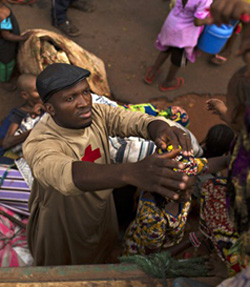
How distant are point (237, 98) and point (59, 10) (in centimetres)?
421

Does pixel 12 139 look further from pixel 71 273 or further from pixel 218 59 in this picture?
pixel 218 59

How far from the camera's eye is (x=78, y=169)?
1285 millimetres

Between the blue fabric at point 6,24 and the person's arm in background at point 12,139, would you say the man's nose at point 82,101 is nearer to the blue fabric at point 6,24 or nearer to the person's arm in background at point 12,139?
the person's arm in background at point 12,139

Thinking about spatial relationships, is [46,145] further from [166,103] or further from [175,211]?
[166,103]

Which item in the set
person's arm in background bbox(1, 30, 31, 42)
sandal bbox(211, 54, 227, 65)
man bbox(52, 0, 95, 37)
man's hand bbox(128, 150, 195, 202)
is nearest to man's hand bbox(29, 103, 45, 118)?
person's arm in background bbox(1, 30, 31, 42)

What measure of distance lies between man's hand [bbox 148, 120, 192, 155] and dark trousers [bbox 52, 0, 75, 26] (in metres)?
3.57

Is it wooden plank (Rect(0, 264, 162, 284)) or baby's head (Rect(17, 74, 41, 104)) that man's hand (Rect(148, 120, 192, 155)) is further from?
baby's head (Rect(17, 74, 41, 104))

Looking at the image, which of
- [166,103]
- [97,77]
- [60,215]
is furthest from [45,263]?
[166,103]

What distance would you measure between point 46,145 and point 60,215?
57cm

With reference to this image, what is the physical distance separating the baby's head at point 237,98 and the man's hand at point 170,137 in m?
0.49

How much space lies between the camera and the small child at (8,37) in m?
3.32

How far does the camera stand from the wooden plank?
131 centimetres

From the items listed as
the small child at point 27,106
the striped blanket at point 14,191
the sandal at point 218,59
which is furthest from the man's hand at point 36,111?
the sandal at point 218,59

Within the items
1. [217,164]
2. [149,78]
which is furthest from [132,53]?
[217,164]
